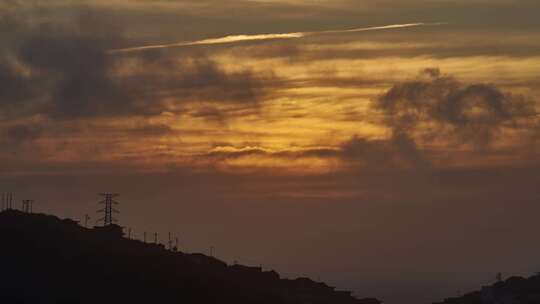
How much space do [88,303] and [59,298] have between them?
402 centimetres

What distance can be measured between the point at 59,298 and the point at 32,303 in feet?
18.0

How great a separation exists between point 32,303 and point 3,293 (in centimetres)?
616

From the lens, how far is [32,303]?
194 m

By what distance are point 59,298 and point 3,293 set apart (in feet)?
23.5

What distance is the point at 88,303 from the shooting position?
198250mm

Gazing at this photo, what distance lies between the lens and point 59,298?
199 meters

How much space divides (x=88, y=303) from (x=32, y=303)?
7597 millimetres

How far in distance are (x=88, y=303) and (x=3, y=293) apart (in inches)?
435
